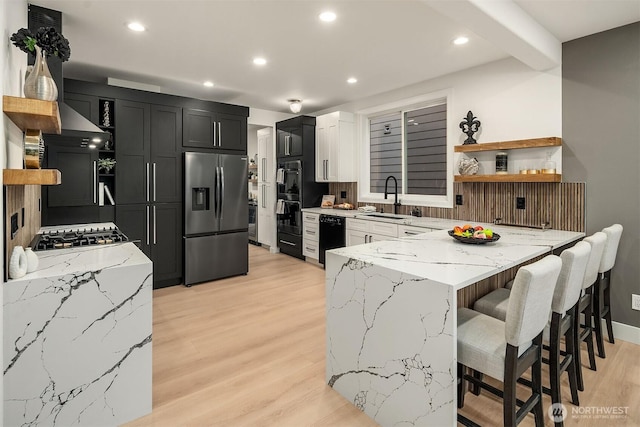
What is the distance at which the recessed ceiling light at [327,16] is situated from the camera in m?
2.67

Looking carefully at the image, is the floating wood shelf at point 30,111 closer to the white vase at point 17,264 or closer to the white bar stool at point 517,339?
the white vase at point 17,264

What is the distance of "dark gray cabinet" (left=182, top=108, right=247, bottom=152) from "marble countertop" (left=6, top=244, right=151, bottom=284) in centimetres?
239

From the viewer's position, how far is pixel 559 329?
181cm

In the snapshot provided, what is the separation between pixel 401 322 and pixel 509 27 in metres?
2.22

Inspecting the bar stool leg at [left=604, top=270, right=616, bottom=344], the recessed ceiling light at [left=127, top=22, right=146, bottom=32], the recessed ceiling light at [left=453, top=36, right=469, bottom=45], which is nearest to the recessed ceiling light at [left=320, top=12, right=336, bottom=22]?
the recessed ceiling light at [left=453, top=36, right=469, bottom=45]

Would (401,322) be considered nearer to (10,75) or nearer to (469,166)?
(10,75)

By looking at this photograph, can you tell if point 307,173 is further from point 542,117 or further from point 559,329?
point 559,329

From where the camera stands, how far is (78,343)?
1.74 meters

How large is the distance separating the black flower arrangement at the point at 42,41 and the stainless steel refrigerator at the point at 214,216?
2.46 metres

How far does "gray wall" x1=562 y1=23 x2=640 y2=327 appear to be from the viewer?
283 cm

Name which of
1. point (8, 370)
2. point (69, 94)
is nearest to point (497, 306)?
point (8, 370)

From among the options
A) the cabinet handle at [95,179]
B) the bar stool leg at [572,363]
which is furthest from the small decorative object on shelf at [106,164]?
the bar stool leg at [572,363]

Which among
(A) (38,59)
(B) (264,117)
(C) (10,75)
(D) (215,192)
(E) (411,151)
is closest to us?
(A) (38,59)

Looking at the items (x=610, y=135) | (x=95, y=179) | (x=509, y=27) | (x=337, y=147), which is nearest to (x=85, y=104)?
(x=95, y=179)
